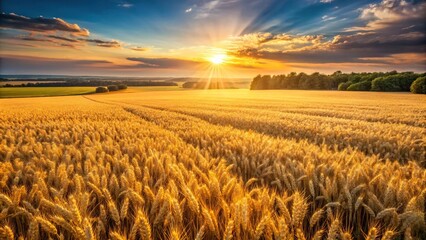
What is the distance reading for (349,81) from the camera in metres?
75.9

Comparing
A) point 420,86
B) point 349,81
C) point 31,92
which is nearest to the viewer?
point 420,86

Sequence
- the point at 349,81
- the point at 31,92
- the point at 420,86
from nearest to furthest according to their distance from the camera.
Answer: the point at 420,86 → the point at 31,92 → the point at 349,81

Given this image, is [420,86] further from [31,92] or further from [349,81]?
[31,92]

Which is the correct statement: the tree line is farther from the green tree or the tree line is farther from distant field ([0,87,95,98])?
distant field ([0,87,95,98])

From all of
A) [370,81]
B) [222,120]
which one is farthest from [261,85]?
[222,120]

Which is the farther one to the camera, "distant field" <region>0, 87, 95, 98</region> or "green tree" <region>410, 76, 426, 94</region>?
"distant field" <region>0, 87, 95, 98</region>

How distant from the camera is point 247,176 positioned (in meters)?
3.53

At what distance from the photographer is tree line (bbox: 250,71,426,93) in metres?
64.9

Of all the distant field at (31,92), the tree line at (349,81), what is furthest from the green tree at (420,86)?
the distant field at (31,92)

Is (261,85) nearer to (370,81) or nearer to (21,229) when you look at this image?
(370,81)

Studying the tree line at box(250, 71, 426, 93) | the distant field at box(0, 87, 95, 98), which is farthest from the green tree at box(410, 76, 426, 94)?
the distant field at box(0, 87, 95, 98)

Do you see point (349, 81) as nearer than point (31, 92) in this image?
No

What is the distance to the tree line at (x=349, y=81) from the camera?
64.9 m

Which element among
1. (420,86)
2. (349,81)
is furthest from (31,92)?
(420,86)
